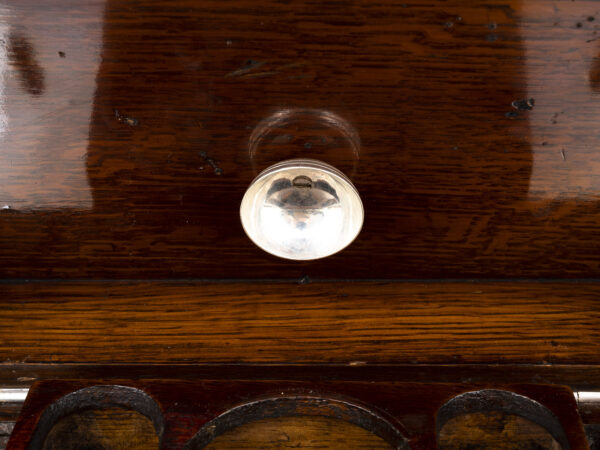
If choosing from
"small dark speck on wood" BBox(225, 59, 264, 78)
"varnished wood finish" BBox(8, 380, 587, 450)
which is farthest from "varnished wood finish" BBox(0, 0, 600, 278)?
"varnished wood finish" BBox(8, 380, 587, 450)

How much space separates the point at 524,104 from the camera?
962mm

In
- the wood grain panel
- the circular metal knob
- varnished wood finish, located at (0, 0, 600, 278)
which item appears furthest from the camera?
the wood grain panel

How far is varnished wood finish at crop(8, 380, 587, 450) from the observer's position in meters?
0.96

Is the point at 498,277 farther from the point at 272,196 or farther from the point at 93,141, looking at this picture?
the point at 93,141

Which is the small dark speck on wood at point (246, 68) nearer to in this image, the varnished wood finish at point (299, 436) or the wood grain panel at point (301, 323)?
the wood grain panel at point (301, 323)

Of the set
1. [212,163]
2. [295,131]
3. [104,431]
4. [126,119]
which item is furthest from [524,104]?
[104,431]

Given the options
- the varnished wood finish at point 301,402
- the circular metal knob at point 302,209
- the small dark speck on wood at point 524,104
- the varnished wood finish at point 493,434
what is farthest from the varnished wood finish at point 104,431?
the small dark speck on wood at point 524,104

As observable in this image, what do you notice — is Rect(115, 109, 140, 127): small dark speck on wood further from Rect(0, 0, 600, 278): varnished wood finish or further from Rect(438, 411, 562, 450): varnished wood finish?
Rect(438, 411, 562, 450): varnished wood finish

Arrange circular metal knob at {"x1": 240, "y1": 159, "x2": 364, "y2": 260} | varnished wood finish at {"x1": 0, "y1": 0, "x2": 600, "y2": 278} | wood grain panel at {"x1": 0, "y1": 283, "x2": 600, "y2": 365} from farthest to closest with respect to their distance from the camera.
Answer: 1. wood grain panel at {"x1": 0, "y1": 283, "x2": 600, "y2": 365}
2. circular metal knob at {"x1": 240, "y1": 159, "x2": 364, "y2": 260}
3. varnished wood finish at {"x1": 0, "y1": 0, "x2": 600, "y2": 278}

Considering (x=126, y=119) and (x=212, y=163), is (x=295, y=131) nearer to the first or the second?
(x=212, y=163)

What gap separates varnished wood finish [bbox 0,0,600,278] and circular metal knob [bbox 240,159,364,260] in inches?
2.7

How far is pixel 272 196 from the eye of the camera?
1.01m

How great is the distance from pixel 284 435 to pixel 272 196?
46cm

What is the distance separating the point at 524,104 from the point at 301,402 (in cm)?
64
